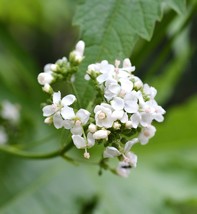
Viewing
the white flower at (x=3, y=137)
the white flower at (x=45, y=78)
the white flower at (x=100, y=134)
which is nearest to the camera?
the white flower at (x=100, y=134)

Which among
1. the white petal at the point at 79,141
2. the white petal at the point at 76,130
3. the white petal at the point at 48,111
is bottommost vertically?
the white petal at the point at 79,141

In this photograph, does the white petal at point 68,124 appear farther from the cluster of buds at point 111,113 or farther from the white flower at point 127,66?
the white flower at point 127,66

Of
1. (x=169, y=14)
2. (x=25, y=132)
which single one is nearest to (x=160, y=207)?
(x=25, y=132)

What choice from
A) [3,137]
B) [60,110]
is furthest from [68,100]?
[3,137]

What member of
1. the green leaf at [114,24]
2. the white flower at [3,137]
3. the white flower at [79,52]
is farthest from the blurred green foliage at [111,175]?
the white flower at [79,52]

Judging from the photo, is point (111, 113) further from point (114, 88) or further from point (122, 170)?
point (122, 170)

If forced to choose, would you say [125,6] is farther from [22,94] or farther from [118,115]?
[22,94]

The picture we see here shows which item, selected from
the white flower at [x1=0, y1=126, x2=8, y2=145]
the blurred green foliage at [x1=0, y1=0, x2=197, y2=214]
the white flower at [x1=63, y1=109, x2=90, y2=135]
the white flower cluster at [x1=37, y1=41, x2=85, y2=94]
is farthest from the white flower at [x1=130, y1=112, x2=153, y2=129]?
the white flower at [x1=0, y1=126, x2=8, y2=145]
